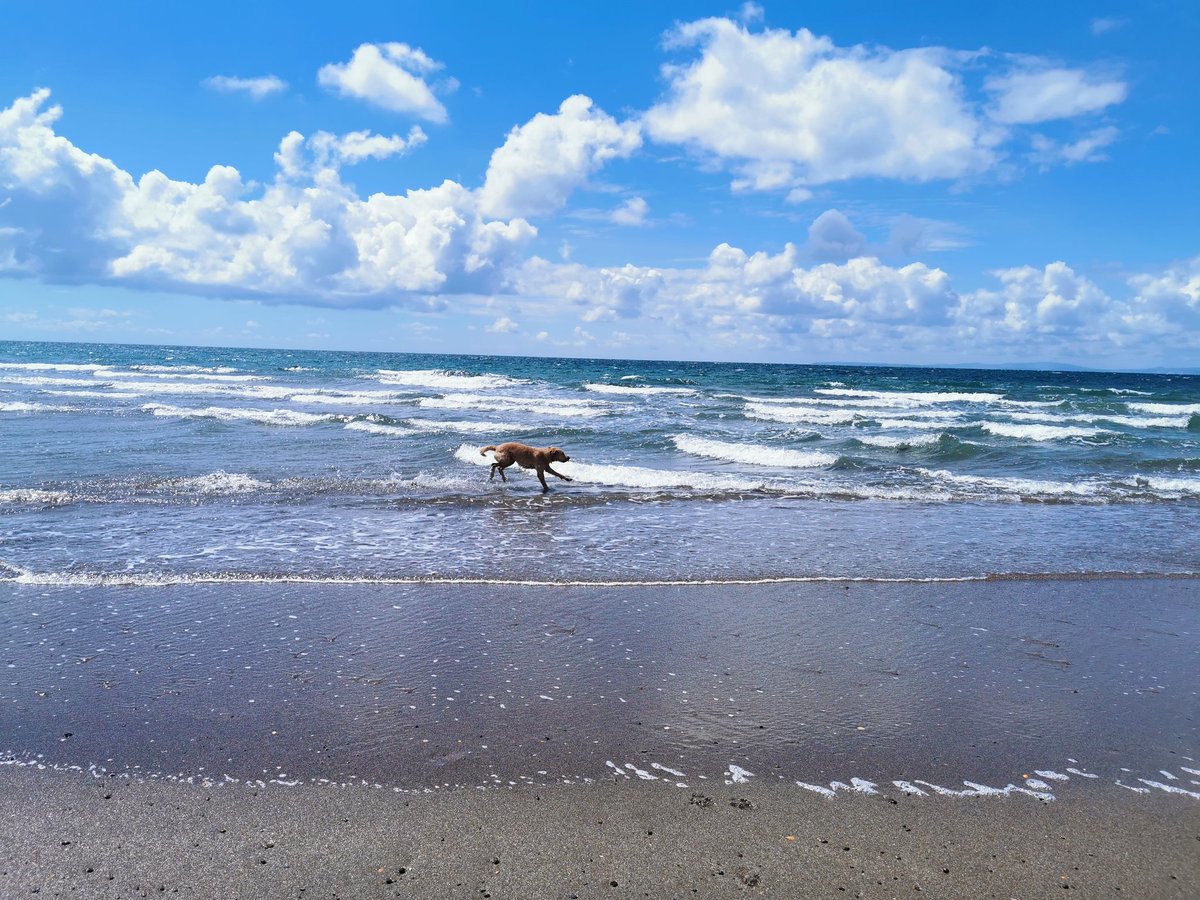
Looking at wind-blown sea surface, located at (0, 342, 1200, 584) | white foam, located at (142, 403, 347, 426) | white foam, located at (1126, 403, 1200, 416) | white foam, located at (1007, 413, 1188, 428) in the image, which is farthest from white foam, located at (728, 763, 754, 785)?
white foam, located at (1126, 403, 1200, 416)

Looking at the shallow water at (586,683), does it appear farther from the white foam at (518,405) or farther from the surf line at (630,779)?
the white foam at (518,405)

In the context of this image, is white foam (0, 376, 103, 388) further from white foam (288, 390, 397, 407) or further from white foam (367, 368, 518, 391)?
white foam (367, 368, 518, 391)

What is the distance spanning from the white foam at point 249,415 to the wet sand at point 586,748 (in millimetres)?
19910

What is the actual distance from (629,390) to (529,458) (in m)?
36.3

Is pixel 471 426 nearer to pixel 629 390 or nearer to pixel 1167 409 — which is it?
pixel 629 390

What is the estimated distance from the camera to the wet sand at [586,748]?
364cm

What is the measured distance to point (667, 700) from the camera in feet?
17.5

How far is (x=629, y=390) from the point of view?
166 ft

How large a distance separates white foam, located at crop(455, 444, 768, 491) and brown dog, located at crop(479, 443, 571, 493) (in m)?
1.04

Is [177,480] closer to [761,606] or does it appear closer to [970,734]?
[761,606]

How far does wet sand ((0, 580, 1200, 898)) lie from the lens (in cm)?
364

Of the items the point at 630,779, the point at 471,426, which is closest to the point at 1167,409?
the point at 471,426

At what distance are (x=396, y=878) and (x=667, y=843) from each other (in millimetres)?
1238

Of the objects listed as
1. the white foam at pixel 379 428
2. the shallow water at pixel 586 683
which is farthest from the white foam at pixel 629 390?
A: the shallow water at pixel 586 683
